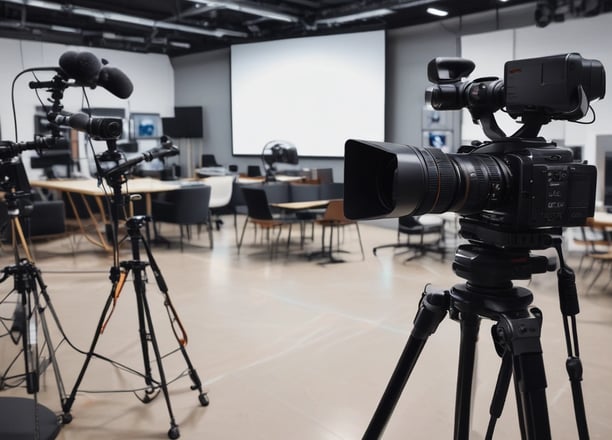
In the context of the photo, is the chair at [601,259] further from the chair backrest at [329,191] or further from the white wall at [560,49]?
the chair backrest at [329,191]

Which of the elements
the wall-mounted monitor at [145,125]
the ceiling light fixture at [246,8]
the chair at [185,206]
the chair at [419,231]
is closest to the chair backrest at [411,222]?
the chair at [419,231]

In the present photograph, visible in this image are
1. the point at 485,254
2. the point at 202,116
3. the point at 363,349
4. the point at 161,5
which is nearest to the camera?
the point at 485,254

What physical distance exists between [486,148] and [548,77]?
0.23 meters

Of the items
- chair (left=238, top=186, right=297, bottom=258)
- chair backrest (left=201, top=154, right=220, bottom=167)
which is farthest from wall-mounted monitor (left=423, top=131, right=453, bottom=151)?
chair backrest (left=201, top=154, right=220, bottom=167)

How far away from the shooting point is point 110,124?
7.65ft

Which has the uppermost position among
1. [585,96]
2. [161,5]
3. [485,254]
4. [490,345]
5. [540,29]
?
[161,5]

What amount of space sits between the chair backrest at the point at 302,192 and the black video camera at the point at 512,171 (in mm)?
5428

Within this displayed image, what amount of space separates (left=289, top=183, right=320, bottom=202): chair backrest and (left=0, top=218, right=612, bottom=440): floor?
1.27 meters

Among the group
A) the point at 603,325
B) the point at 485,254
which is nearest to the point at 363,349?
the point at 603,325

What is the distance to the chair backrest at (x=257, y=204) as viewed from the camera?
19.6 ft

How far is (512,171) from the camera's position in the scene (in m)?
1.29

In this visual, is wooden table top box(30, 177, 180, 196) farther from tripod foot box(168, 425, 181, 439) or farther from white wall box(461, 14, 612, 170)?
white wall box(461, 14, 612, 170)

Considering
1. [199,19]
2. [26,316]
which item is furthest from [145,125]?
[26,316]

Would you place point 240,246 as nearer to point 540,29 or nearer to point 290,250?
point 290,250
